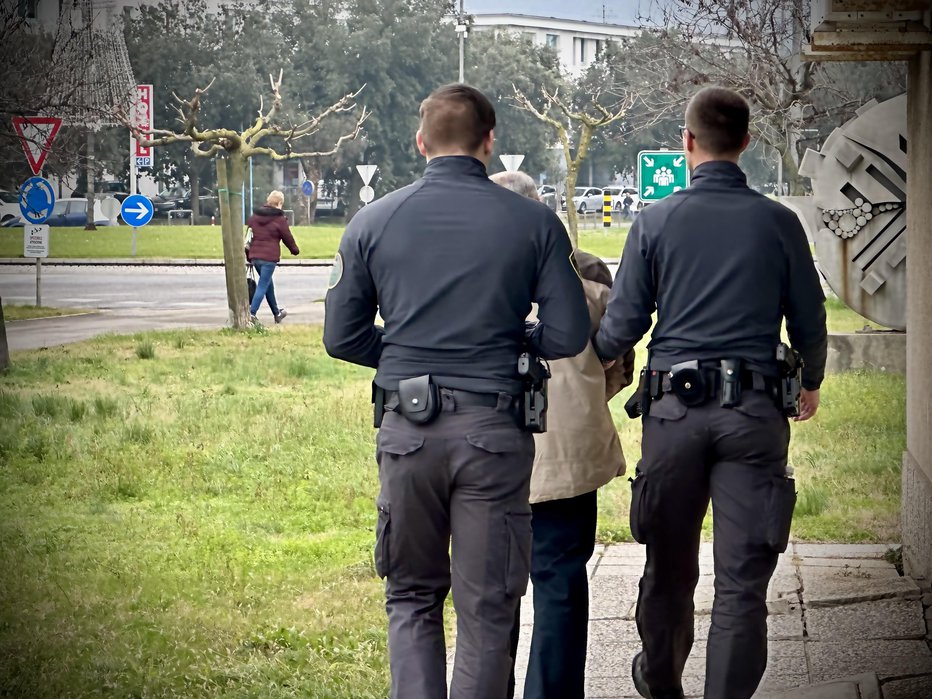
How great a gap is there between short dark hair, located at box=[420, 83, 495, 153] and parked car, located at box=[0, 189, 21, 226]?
13.8m

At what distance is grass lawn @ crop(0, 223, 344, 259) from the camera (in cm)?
3416

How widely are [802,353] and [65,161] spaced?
16253mm

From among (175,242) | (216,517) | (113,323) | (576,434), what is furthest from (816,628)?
(175,242)

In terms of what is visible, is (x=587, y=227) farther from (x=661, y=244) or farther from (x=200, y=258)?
(x=661, y=244)

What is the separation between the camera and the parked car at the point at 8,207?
17.1 m

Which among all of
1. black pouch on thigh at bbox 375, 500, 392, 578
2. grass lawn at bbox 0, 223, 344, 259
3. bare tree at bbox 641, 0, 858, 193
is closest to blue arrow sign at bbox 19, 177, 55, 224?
bare tree at bbox 641, 0, 858, 193

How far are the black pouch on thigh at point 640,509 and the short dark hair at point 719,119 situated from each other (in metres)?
0.99

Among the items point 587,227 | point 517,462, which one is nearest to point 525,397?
point 517,462

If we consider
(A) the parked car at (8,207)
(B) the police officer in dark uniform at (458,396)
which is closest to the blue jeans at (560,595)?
(B) the police officer in dark uniform at (458,396)

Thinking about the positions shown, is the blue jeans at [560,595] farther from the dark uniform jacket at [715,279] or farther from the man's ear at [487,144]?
the man's ear at [487,144]

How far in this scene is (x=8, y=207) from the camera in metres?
17.9

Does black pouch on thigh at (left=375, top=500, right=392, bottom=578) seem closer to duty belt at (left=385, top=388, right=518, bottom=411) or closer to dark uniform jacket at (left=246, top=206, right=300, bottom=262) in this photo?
duty belt at (left=385, top=388, right=518, bottom=411)

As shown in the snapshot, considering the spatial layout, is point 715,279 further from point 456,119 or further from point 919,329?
point 919,329

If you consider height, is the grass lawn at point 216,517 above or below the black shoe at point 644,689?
below
